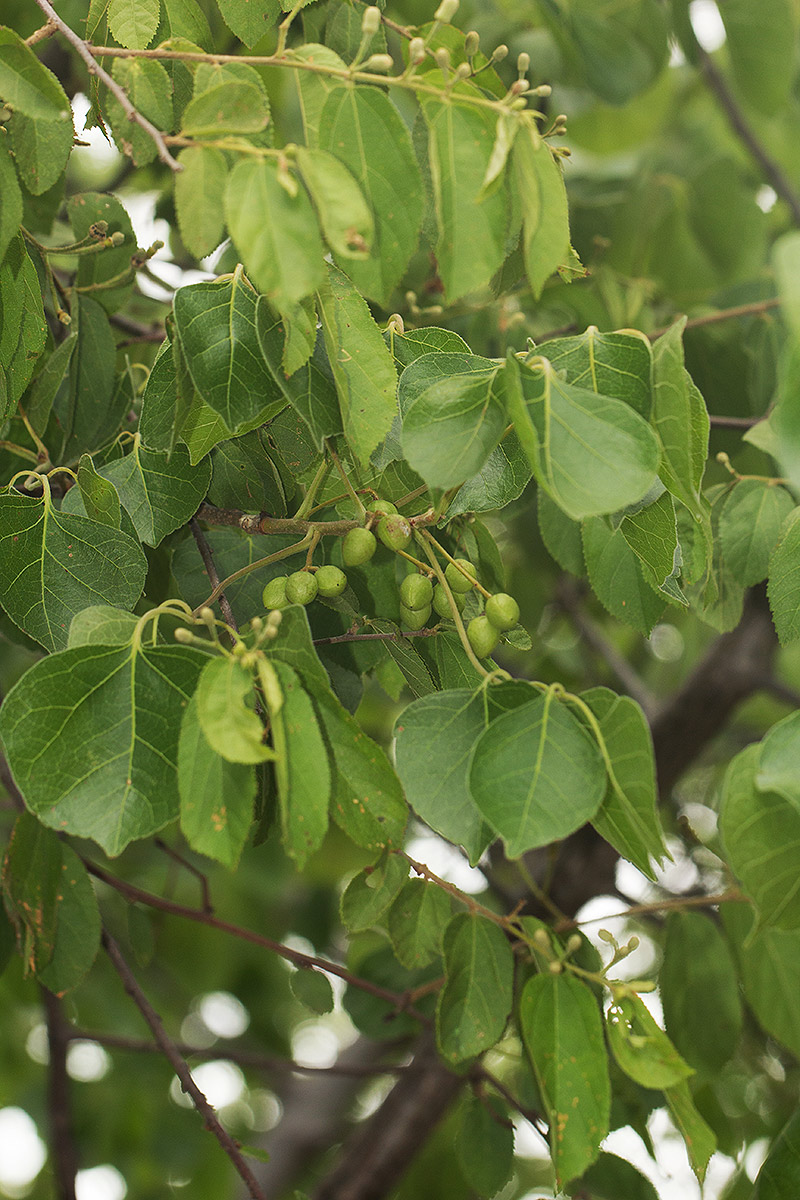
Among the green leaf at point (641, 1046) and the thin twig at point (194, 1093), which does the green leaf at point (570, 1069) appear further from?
the thin twig at point (194, 1093)

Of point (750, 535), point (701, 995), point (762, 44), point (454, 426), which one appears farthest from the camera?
point (762, 44)

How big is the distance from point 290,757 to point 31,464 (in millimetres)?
591

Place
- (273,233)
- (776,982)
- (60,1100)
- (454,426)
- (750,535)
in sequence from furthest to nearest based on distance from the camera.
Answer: (60,1100) → (776,982) → (750,535) → (454,426) → (273,233)

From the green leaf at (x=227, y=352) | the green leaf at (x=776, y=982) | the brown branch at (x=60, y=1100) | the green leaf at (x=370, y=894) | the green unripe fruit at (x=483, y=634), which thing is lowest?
the brown branch at (x=60, y=1100)

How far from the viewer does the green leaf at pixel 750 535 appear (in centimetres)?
107

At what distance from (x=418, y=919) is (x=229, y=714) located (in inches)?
22.7

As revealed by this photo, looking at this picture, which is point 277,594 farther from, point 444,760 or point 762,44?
point 762,44

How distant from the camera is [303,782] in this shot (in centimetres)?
66

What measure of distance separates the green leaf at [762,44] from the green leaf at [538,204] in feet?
5.11

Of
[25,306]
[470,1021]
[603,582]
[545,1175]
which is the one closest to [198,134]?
[25,306]

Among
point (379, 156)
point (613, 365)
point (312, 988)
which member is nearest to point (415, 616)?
point (613, 365)

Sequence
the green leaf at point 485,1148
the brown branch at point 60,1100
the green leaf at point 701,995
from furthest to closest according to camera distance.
→ the brown branch at point 60,1100, the green leaf at point 701,995, the green leaf at point 485,1148

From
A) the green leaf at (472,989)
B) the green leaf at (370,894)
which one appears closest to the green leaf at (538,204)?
the green leaf at (370,894)

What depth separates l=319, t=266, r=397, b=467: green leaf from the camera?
76 cm
